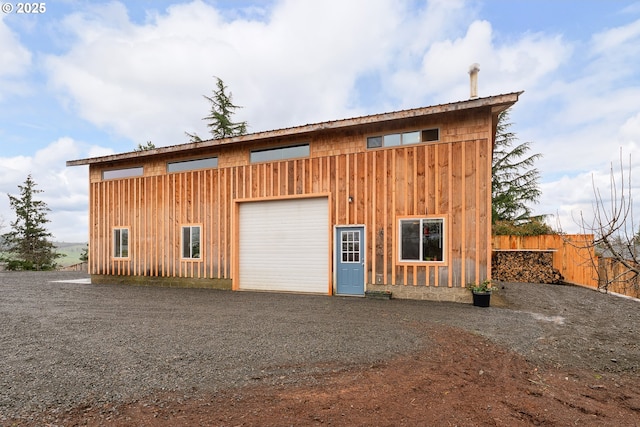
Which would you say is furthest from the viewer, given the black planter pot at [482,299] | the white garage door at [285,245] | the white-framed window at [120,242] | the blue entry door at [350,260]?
the white-framed window at [120,242]

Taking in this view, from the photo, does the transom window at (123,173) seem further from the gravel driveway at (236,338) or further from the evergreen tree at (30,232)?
the evergreen tree at (30,232)

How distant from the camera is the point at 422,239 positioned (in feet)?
25.4

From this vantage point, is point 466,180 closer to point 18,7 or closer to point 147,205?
point 147,205

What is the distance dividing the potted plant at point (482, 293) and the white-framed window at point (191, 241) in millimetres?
8410

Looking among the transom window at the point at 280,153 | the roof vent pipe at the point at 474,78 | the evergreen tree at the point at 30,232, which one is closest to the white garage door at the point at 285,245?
the transom window at the point at 280,153

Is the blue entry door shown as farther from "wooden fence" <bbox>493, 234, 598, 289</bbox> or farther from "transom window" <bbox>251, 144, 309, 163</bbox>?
"wooden fence" <bbox>493, 234, 598, 289</bbox>

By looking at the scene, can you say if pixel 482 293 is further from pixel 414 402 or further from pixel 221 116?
pixel 221 116

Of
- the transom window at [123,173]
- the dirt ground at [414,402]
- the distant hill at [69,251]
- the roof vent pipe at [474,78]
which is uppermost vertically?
the roof vent pipe at [474,78]

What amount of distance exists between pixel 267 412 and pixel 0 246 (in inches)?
1267

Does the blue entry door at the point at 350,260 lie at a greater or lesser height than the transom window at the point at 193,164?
lesser

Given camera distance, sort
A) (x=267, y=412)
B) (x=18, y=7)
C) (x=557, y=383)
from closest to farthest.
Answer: (x=267, y=412), (x=557, y=383), (x=18, y=7)

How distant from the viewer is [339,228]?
865 centimetres

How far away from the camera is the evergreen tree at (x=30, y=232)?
23.8 metres

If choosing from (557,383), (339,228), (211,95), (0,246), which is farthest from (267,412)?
(0,246)
